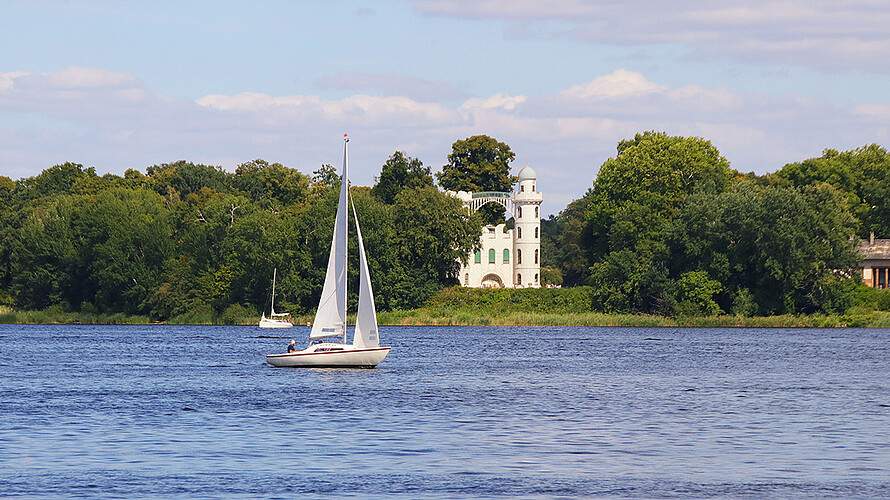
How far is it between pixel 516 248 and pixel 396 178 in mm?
20234

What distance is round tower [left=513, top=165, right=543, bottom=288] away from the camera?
158625 millimetres

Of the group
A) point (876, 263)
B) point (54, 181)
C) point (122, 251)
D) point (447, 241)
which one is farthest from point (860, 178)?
point (54, 181)

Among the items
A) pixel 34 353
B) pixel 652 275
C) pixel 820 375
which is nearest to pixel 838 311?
pixel 652 275

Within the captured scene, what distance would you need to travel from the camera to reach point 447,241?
134 metres

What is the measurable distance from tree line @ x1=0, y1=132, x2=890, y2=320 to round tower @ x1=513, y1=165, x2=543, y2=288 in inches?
281

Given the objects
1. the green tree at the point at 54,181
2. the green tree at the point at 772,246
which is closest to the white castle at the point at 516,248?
the green tree at the point at 772,246

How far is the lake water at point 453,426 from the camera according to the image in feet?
90.2

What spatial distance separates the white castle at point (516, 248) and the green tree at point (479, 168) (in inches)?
328

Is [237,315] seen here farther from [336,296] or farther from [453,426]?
[453,426]

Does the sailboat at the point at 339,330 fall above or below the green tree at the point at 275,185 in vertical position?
below

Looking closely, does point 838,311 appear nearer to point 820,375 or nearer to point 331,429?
point 820,375

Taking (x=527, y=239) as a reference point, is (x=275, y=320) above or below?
below

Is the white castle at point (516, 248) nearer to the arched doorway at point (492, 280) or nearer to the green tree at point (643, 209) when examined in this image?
the arched doorway at point (492, 280)

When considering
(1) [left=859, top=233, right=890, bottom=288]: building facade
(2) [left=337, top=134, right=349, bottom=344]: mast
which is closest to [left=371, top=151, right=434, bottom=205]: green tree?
(1) [left=859, top=233, right=890, bottom=288]: building facade
